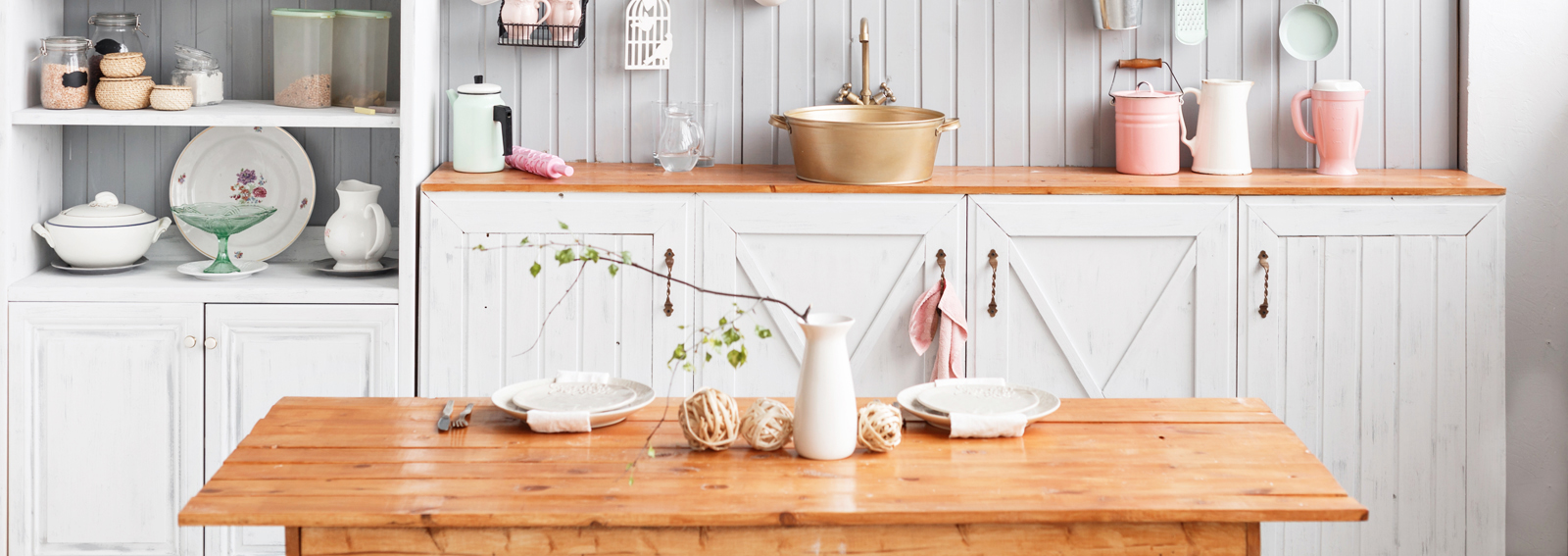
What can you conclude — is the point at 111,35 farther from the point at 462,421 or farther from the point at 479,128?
the point at 462,421

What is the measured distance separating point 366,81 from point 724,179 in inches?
36.1

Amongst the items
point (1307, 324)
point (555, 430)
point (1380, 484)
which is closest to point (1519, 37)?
point (1307, 324)

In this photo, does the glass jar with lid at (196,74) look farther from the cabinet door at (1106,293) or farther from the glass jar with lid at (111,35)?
the cabinet door at (1106,293)

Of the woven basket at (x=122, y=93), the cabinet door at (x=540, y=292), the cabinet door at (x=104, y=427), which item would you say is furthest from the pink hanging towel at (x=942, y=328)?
the woven basket at (x=122, y=93)

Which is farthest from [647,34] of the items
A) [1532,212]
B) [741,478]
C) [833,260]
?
[1532,212]

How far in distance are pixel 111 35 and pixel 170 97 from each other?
34 centimetres

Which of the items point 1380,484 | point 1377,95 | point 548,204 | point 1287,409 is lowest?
point 1380,484

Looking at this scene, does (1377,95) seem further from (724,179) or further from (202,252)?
(202,252)

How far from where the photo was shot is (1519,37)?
314 cm

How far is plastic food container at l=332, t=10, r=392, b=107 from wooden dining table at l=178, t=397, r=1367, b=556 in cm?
146

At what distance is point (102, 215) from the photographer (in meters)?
2.94

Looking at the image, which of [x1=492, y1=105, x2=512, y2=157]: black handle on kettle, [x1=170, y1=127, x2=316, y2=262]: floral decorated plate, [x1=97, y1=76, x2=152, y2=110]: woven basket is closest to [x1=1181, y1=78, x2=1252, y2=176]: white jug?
[x1=492, y1=105, x2=512, y2=157]: black handle on kettle

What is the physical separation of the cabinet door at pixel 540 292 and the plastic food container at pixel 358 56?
416 millimetres

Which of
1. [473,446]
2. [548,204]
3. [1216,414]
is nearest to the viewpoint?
[473,446]
